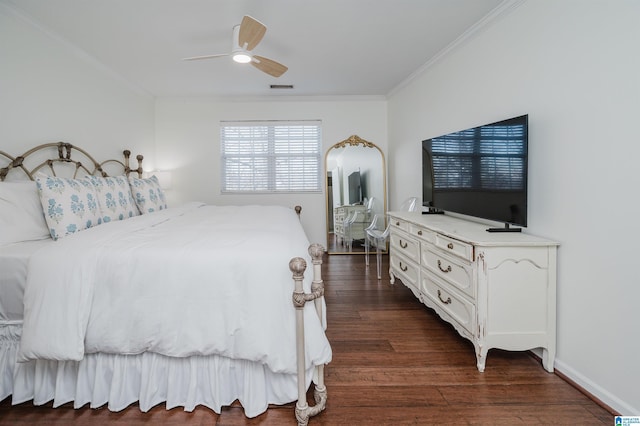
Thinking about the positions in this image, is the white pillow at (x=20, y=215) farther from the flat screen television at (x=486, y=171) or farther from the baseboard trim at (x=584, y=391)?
the baseboard trim at (x=584, y=391)

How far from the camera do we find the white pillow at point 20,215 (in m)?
1.95

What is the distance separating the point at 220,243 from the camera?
1.75 meters

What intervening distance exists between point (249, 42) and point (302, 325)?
7.25 feet

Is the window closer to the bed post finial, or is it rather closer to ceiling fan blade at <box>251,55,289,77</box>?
the bed post finial

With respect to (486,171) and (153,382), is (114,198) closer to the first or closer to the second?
(153,382)

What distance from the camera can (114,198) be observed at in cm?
272

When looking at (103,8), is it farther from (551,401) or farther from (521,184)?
(551,401)

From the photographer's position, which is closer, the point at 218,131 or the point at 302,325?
the point at 302,325

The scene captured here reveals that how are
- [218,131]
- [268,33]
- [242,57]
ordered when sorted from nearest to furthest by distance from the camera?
[242,57]
[268,33]
[218,131]

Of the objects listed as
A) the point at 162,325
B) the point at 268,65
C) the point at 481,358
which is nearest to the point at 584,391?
the point at 481,358

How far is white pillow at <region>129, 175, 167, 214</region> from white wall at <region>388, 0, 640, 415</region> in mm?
3257

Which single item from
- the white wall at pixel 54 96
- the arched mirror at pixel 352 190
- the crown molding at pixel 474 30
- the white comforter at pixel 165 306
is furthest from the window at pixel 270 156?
the white comforter at pixel 165 306

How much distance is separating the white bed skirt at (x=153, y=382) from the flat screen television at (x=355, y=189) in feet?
12.1

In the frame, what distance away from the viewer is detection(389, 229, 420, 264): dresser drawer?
2.83 metres
